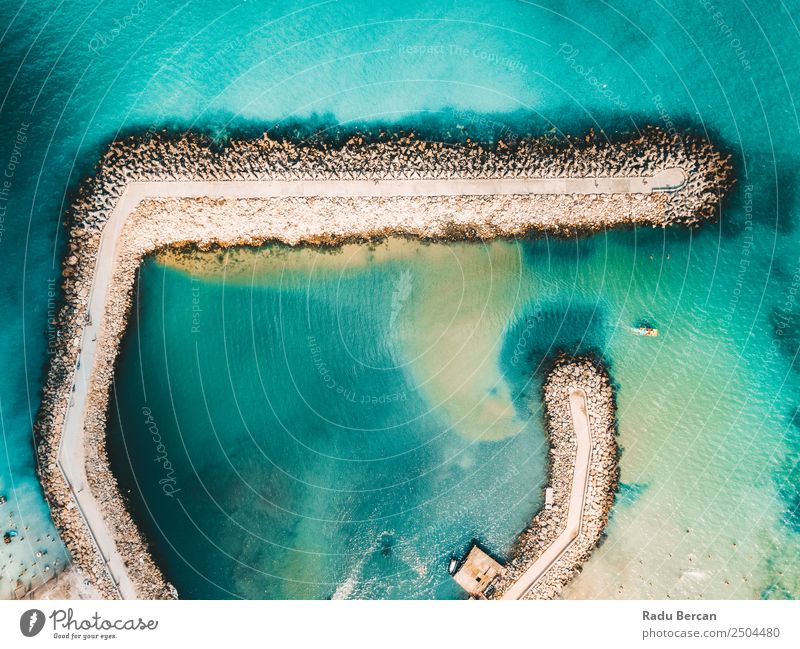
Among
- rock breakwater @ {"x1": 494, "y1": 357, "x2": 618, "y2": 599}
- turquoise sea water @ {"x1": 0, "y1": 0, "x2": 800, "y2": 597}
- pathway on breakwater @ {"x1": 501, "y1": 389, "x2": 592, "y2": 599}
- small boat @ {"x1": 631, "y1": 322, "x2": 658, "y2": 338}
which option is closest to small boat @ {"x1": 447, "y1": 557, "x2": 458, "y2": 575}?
turquoise sea water @ {"x1": 0, "y1": 0, "x2": 800, "y2": 597}

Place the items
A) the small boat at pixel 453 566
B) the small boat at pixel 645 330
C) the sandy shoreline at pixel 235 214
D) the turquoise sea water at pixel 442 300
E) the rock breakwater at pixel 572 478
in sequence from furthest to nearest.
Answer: the small boat at pixel 453 566
the rock breakwater at pixel 572 478
the small boat at pixel 645 330
the turquoise sea water at pixel 442 300
the sandy shoreline at pixel 235 214

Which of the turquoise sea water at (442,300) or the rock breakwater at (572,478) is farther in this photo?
the rock breakwater at (572,478)

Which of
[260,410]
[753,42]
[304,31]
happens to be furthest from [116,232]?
[753,42]

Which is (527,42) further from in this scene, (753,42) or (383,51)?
(753,42)

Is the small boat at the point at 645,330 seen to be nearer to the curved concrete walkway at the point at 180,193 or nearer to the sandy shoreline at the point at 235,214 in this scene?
the sandy shoreline at the point at 235,214

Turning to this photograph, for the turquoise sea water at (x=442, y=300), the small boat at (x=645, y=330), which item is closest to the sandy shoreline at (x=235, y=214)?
the turquoise sea water at (x=442, y=300)

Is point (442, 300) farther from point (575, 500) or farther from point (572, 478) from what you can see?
point (575, 500)

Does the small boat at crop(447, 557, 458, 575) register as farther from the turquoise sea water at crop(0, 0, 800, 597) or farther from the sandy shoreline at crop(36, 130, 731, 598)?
the sandy shoreline at crop(36, 130, 731, 598)
